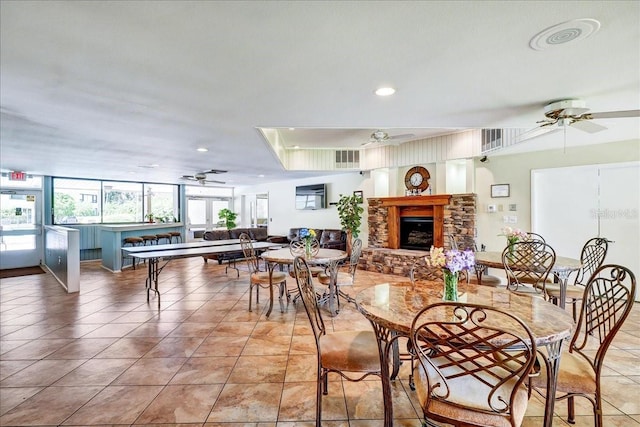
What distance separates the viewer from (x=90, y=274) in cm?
649

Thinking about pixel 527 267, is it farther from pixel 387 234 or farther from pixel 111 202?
pixel 111 202

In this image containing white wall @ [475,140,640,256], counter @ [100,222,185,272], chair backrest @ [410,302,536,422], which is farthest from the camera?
counter @ [100,222,185,272]

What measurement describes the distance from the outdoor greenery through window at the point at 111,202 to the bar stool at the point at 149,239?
1.47 metres

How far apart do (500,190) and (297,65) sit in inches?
183

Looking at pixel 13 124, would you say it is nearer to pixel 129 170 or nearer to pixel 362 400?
pixel 129 170

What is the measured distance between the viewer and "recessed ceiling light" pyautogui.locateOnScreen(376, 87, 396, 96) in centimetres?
248

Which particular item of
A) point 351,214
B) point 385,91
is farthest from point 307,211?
point 385,91

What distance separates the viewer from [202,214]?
38.5ft

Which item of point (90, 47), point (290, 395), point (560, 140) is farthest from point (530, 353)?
point (560, 140)

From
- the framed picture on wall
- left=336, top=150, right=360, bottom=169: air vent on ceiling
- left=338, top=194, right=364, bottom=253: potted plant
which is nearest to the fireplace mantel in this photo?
left=338, top=194, right=364, bottom=253: potted plant

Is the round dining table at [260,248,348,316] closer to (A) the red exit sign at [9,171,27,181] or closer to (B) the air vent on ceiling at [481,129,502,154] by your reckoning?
(B) the air vent on ceiling at [481,129,502,154]

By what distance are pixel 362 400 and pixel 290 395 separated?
512 mm

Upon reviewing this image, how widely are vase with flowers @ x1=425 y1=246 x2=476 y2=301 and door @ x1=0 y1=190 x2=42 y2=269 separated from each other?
9597 millimetres

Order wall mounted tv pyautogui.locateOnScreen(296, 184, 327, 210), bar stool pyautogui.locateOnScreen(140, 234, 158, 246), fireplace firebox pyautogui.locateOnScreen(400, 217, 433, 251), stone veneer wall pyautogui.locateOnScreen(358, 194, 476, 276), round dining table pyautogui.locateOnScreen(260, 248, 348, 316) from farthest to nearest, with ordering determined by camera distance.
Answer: wall mounted tv pyautogui.locateOnScreen(296, 184, 327, 210) → bar stool pyautogui.locateOnScreen(140, 234, 158, 246) → fireplace firebox pyautogui.locateOnScreen(400, 217, 433, 251) → stone veneer wall pyautogui.locateOnScreen(358, 194, 476, 276) → round dining table pyautogui.locateOnScreen(260, 248, 348, 316)
